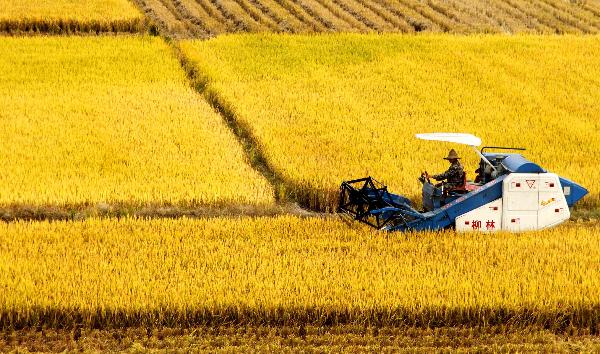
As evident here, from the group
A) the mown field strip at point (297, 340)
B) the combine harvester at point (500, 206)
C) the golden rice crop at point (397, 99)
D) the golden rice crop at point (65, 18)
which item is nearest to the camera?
the mown field strip at point (297, 340)

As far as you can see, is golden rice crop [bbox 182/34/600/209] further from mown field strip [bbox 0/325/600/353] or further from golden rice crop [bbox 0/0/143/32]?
mown field strip [bbox 0/325/600/353]

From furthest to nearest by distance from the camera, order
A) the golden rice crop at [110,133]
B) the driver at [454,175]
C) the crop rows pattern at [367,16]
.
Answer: the crop rows pattern at [367,16] → the golden rice crop at [110,133] → the driver at [454,175]

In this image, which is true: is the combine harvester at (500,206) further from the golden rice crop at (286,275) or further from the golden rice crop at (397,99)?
the golden rice crop at (397,99)

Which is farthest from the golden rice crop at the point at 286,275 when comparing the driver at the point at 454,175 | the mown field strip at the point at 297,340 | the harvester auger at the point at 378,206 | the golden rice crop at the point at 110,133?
the golden rice crop at the point at 110,133

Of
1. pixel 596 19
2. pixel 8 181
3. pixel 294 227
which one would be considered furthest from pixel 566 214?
pixel 596 19

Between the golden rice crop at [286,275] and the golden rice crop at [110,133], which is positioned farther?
the golden rice crop at [110,133]

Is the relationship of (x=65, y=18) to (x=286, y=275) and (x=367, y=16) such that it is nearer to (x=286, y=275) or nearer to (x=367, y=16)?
(x=367, y=16)
